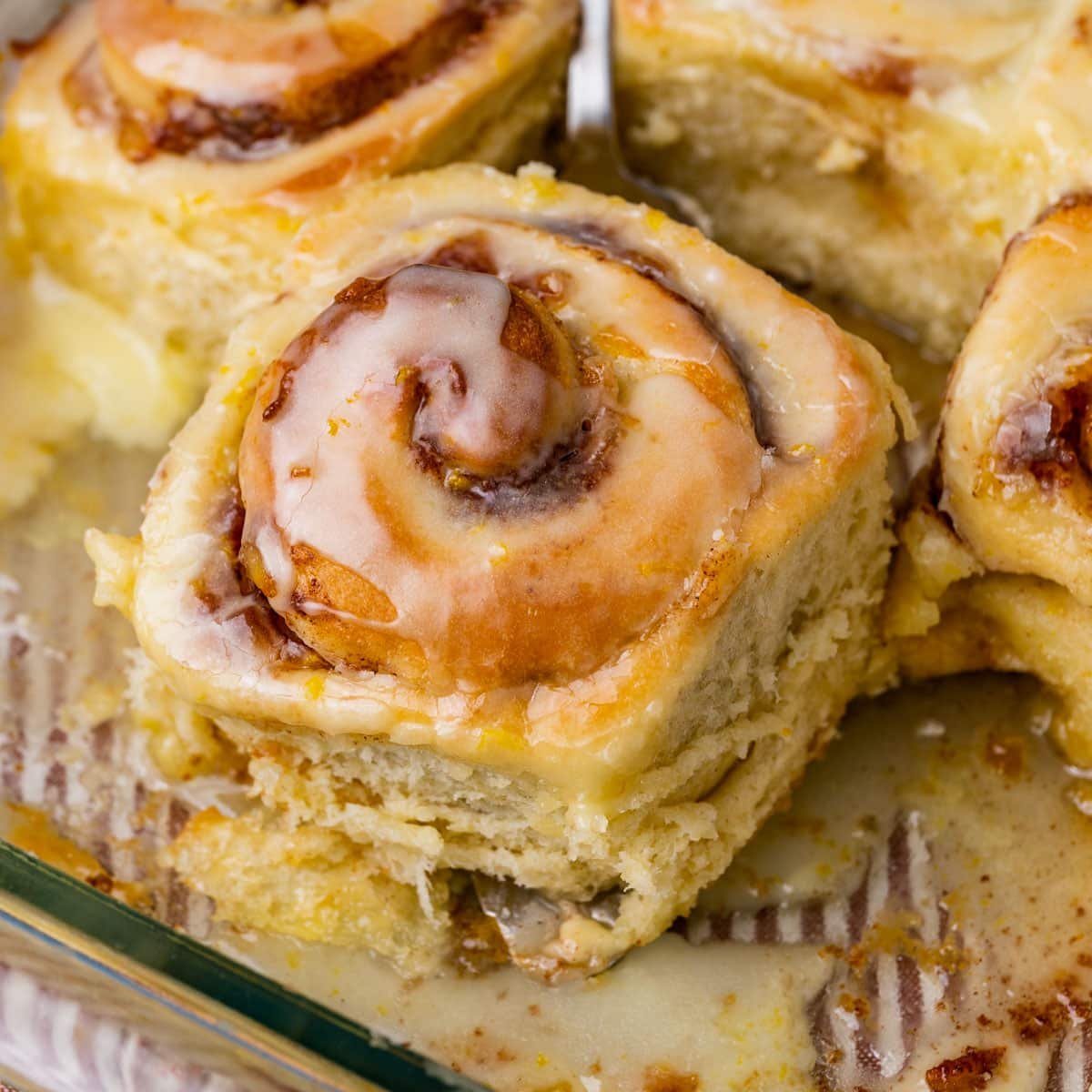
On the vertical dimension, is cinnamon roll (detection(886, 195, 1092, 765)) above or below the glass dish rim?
above

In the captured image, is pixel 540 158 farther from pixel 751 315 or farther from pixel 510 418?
pixel 510 418

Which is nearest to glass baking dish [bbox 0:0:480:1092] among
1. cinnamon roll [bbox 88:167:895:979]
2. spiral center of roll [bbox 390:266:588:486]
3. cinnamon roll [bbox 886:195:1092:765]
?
cinnamon roll [bbox 88:167:895:979]

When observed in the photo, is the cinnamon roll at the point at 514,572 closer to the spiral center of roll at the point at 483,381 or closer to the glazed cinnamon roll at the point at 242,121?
the spiral center of roll at the point at 483,381

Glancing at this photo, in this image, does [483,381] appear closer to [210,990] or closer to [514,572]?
[514,572]

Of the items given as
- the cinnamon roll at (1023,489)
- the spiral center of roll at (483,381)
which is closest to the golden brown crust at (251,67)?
the spiral center of roll at (483,381)

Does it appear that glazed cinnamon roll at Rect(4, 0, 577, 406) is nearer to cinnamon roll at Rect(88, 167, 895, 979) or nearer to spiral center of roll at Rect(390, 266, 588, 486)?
cinnamon roll at Rect(88, 167, 895, 979)

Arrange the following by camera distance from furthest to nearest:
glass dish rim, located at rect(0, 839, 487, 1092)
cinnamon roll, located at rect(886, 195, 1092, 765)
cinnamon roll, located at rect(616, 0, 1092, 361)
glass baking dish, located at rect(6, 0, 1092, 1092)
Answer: cinnamon roll, located at rect(616, 0, 1092, 361), cinnamon roll, located at rect(886, 195, 1092, 765), glass baking dish, located at rect(6, 0, 1092, 1092), glass dish rim, located at rect(0, 839, 487, 1092)
